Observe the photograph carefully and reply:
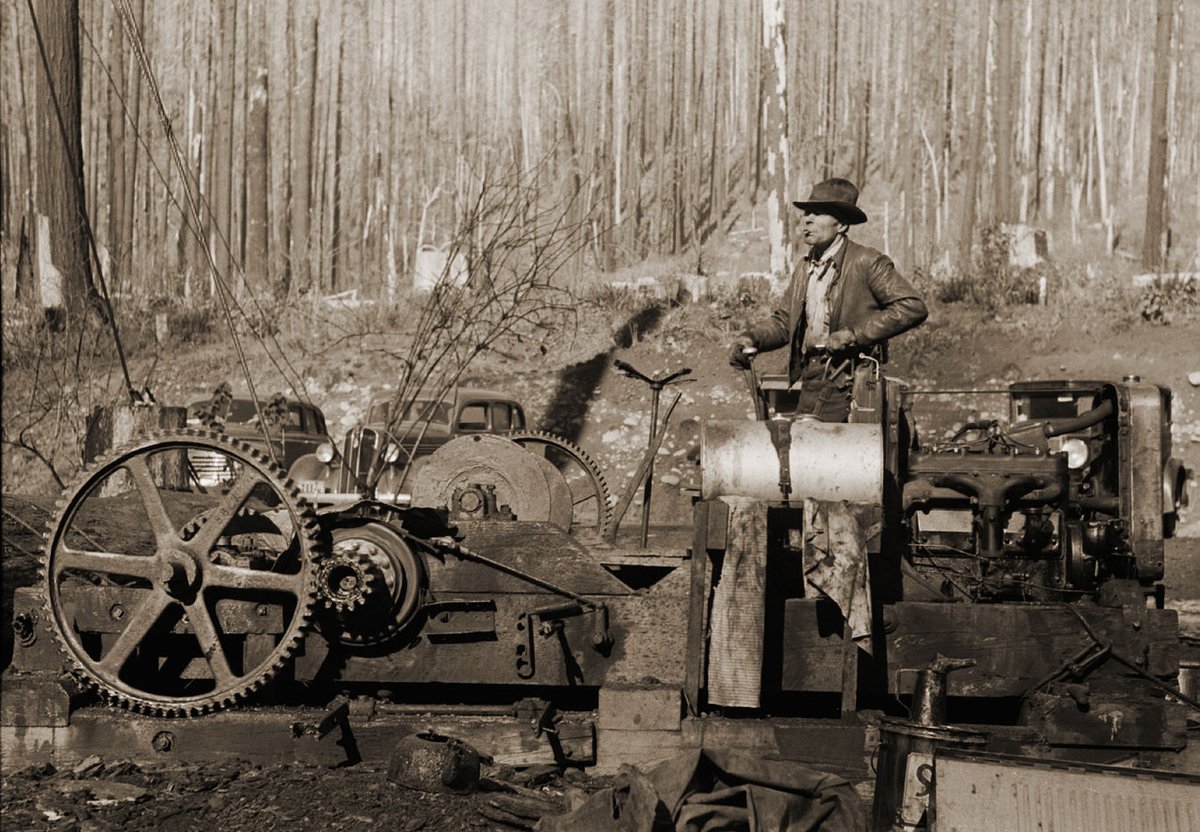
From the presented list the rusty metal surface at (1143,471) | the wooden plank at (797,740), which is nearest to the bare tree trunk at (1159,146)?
the rusty metal surface at (1143,471)

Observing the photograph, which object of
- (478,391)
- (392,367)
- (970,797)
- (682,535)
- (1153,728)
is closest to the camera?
(970,797)

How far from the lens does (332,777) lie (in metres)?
4.93

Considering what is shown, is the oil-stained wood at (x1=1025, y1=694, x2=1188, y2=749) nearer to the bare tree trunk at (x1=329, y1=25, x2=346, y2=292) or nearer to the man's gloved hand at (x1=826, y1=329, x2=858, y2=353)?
the man's gloved hand at (x1=826, y1=329, x2=858, y2=353)

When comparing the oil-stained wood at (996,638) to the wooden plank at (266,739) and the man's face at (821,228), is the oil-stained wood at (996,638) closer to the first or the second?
the wooden plank at (266,739)

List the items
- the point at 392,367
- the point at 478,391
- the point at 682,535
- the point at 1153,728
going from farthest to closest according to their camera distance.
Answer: the point at 392,367, the point at 478,391, the point at 682,535, the point at 1153,728

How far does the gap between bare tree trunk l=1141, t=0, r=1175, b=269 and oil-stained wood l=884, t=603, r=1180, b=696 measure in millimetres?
9115

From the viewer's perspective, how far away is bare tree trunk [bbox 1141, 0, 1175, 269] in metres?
12.8

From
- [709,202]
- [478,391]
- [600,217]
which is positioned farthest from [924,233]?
[478,391]

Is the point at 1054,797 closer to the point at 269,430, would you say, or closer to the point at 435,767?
the point at 435,767

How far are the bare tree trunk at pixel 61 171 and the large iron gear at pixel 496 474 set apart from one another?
7578 mm

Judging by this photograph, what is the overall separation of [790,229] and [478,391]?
142 inches

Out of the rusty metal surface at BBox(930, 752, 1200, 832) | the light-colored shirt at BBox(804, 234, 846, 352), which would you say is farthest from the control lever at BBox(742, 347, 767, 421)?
the rusty metal surface at BBox(930, 752, 1200, 832)

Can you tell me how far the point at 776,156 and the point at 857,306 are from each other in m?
8.06

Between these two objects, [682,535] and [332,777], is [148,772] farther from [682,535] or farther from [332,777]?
[682,535]
